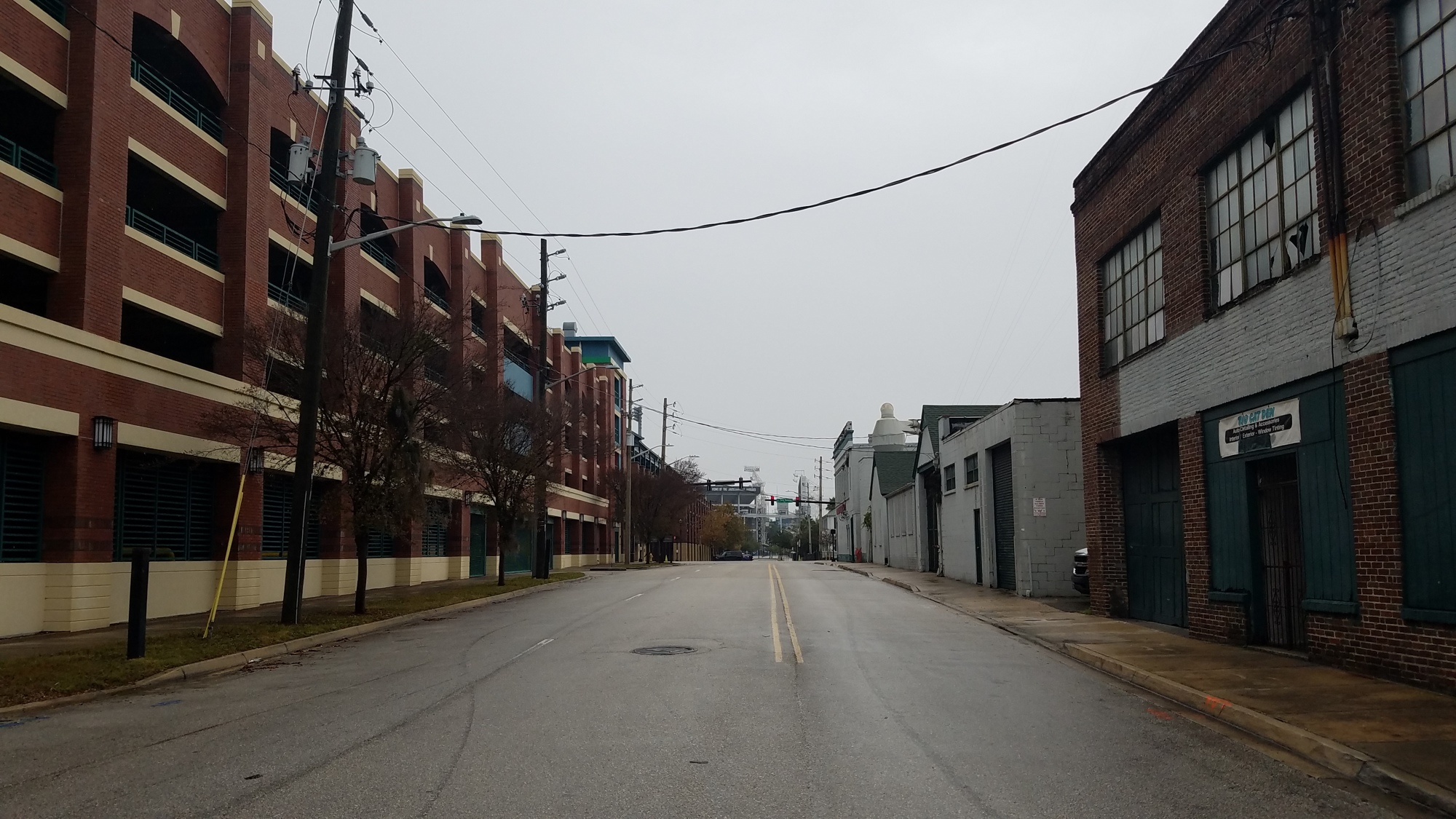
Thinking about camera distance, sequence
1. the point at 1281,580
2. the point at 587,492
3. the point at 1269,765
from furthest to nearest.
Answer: the point at 587,492
the point at 1281,580
the point at 1269,765

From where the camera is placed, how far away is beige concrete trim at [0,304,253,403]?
17.5 meters

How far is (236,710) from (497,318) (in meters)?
35.7

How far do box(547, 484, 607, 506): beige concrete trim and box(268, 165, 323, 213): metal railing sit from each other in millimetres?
24726

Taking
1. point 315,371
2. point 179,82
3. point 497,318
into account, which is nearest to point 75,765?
point 315,371

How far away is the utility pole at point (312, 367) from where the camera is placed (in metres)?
18.6

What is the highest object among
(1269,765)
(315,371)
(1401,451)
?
(315,371)

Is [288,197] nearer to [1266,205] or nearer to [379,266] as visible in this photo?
[379,266]

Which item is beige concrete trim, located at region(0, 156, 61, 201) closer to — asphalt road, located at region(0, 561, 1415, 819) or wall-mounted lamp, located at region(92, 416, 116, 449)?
wall-mounted lamp, located at region(92, 416, 116, 449)

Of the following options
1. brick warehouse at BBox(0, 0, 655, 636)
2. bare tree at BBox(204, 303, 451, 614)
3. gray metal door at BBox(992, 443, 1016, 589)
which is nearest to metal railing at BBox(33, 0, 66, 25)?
brick warehouse at BBox(0, 0, 655, 636)

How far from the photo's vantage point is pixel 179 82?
81.7 feet

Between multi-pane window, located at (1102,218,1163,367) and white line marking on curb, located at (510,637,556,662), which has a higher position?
multi-pane window, located at (1102,218,1163,367)

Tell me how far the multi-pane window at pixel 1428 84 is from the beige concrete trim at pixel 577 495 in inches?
1721

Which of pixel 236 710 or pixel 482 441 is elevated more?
pixel 482 441

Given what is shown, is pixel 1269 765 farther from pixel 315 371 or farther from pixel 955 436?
pixel 955 436
